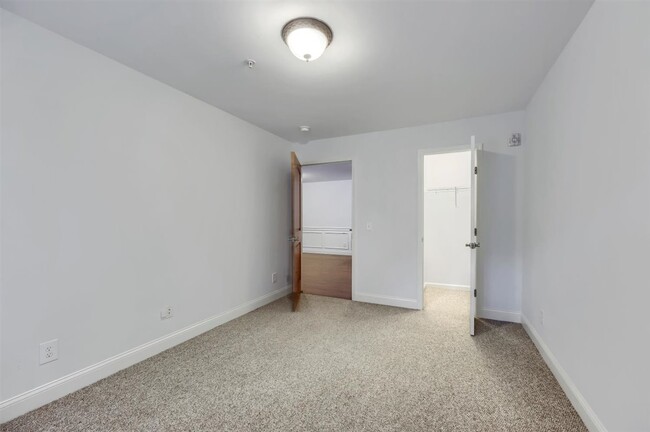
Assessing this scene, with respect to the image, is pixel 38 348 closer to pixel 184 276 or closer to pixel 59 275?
pixel 59 275

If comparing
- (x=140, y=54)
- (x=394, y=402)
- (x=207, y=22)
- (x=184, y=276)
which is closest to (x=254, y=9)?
(x=207, y=22)

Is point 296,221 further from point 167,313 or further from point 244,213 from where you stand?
point 167,313

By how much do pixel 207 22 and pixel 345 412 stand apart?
→ 2591 millimetres

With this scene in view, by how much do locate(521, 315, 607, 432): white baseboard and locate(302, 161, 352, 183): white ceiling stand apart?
164 inches

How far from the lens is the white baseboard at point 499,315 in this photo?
3.31 m

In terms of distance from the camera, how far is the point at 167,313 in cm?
270

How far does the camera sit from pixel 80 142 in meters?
2.09

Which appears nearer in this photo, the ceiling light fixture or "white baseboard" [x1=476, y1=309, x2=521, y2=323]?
the ceiling light fixture

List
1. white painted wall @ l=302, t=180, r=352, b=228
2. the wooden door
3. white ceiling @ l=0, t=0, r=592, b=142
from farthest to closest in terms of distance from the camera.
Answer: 1. white painted wall @ l=302, t=180, r=352, b=228
2. the wooden door
3. white ceiling @ l=0, t=0, r=592, b=142

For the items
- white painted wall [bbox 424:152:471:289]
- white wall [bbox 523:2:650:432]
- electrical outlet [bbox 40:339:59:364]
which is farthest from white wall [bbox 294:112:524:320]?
electrical outlet [bbox 40:339:59:364]

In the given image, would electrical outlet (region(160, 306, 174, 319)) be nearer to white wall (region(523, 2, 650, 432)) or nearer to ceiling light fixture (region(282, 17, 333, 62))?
ceiling light fixture (region(282, 17, 333, 62))

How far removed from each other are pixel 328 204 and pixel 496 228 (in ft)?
20.1

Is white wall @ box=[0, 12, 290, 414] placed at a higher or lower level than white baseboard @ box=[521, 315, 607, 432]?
higher

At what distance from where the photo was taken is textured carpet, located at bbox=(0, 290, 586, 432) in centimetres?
171
